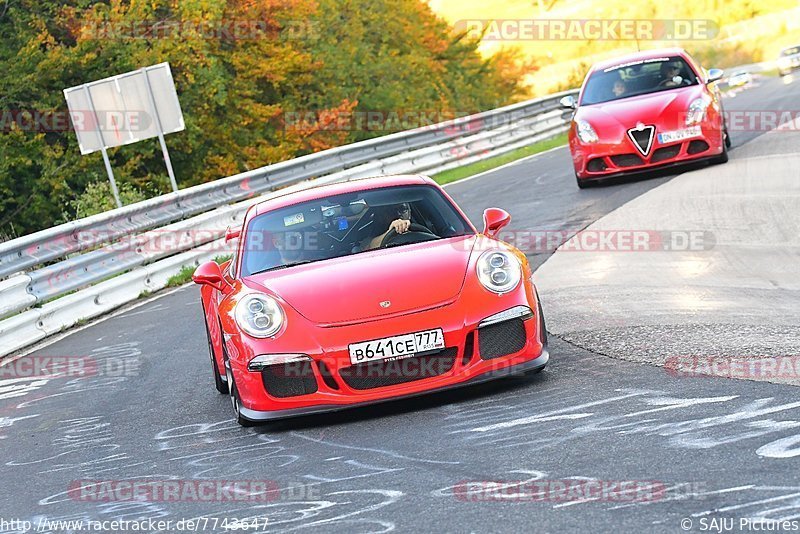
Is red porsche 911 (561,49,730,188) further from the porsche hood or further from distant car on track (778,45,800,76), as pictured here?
distant car on track (778,45,800,76)

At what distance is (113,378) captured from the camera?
9883mm

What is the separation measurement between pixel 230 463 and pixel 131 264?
358 inches

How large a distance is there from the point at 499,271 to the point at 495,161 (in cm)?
1860

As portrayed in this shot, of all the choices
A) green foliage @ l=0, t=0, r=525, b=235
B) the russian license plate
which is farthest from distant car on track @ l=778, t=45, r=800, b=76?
the russian license plate

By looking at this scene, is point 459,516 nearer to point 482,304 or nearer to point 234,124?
point 482,304

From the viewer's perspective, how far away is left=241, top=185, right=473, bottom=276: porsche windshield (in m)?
7.82

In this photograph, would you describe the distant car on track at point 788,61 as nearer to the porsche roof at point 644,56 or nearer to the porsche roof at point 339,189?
the porsche roof at point 644,56

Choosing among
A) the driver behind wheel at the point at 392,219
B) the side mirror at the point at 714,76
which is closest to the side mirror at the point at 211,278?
the driver behind wheel at the point at 392,219

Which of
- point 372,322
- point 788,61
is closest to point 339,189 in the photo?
point 372,322

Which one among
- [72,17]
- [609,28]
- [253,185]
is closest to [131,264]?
[253,185]

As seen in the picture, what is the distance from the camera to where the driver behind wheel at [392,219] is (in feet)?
25.9

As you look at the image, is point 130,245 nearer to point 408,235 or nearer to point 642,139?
point 642,139

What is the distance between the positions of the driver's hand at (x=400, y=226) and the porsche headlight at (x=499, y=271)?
0.78 m

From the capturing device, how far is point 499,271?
23.3ft
